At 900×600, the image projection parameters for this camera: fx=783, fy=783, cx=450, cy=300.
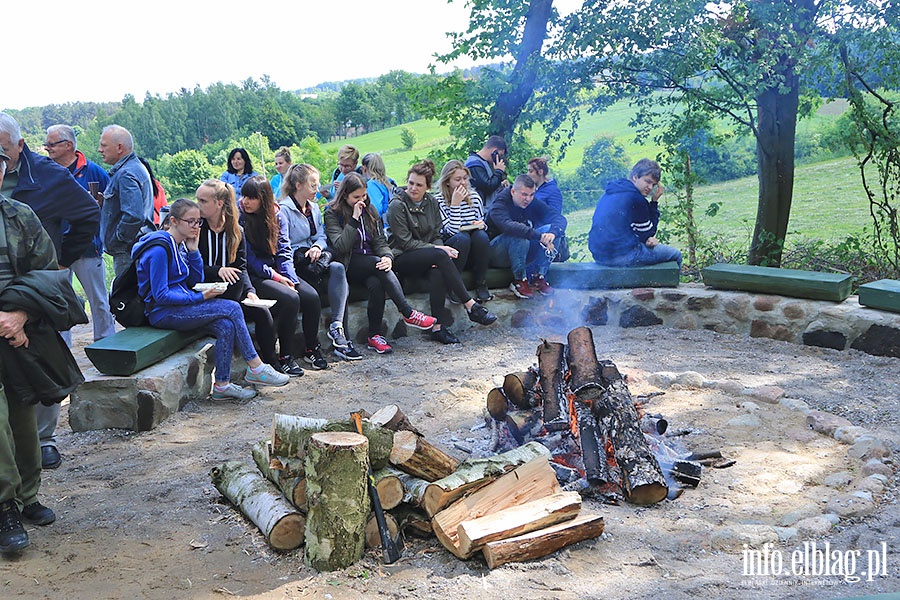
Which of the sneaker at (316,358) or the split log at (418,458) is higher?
the split log at (418,458)

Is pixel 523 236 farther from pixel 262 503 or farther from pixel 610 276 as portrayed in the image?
pixel 262 503

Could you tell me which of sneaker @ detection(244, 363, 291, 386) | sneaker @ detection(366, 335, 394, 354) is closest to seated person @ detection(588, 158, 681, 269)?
sneaker @ detection(366, 335, 394, 354)

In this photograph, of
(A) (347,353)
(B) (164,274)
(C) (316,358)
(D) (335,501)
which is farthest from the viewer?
(A) (347,353)

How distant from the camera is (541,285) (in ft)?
24.8

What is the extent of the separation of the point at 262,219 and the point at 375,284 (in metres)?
1.17

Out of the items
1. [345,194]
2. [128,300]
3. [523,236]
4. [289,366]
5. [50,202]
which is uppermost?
[50,202]

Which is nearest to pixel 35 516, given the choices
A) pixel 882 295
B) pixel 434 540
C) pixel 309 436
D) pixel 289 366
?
pixel 309 436

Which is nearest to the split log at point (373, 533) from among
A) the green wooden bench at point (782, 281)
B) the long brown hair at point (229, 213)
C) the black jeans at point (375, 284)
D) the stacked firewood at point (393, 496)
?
the stacked firewood at point (393, 496)

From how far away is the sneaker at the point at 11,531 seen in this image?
3.27 m

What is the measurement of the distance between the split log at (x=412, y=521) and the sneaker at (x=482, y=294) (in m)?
4.02

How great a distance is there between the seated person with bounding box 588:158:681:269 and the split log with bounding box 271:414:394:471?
4337 mm

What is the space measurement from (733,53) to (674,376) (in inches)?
151

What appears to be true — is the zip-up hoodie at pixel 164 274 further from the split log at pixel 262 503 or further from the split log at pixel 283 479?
the split log at pixel 283 479

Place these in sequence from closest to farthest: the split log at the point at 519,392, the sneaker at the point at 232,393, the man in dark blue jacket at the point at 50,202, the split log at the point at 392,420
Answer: the split log at the point at 392,420, the man in dark blue jacket at the point at 50,202, the split log at the point at 519,392, the sneaker at the point at 232,393
